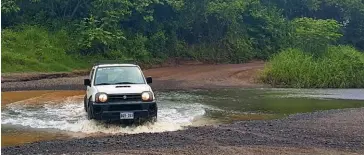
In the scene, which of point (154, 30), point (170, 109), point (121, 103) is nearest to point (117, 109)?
point (121, 103)

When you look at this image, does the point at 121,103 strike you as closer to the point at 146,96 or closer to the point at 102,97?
the point at 102,97

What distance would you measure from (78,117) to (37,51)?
61.9ft

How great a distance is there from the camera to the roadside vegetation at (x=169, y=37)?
97.7 feet

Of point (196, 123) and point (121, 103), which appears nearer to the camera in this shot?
point (121, 103)

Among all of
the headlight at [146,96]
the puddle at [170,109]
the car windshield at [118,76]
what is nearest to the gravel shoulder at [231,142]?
the headlight at [146,96]

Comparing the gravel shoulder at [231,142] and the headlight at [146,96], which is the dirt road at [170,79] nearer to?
A: the headlight at [146,96]

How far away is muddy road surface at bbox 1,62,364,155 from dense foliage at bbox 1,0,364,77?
6774 mm

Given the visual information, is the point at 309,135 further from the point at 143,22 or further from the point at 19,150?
the point at 143,22

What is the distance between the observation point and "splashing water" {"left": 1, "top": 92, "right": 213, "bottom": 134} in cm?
1217

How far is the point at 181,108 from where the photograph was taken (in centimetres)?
1734

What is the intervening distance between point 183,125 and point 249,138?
3054mm

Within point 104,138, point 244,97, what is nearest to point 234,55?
point 244,97

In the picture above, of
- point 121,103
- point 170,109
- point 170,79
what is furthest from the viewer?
point 170,79

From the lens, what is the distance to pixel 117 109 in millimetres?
11617
